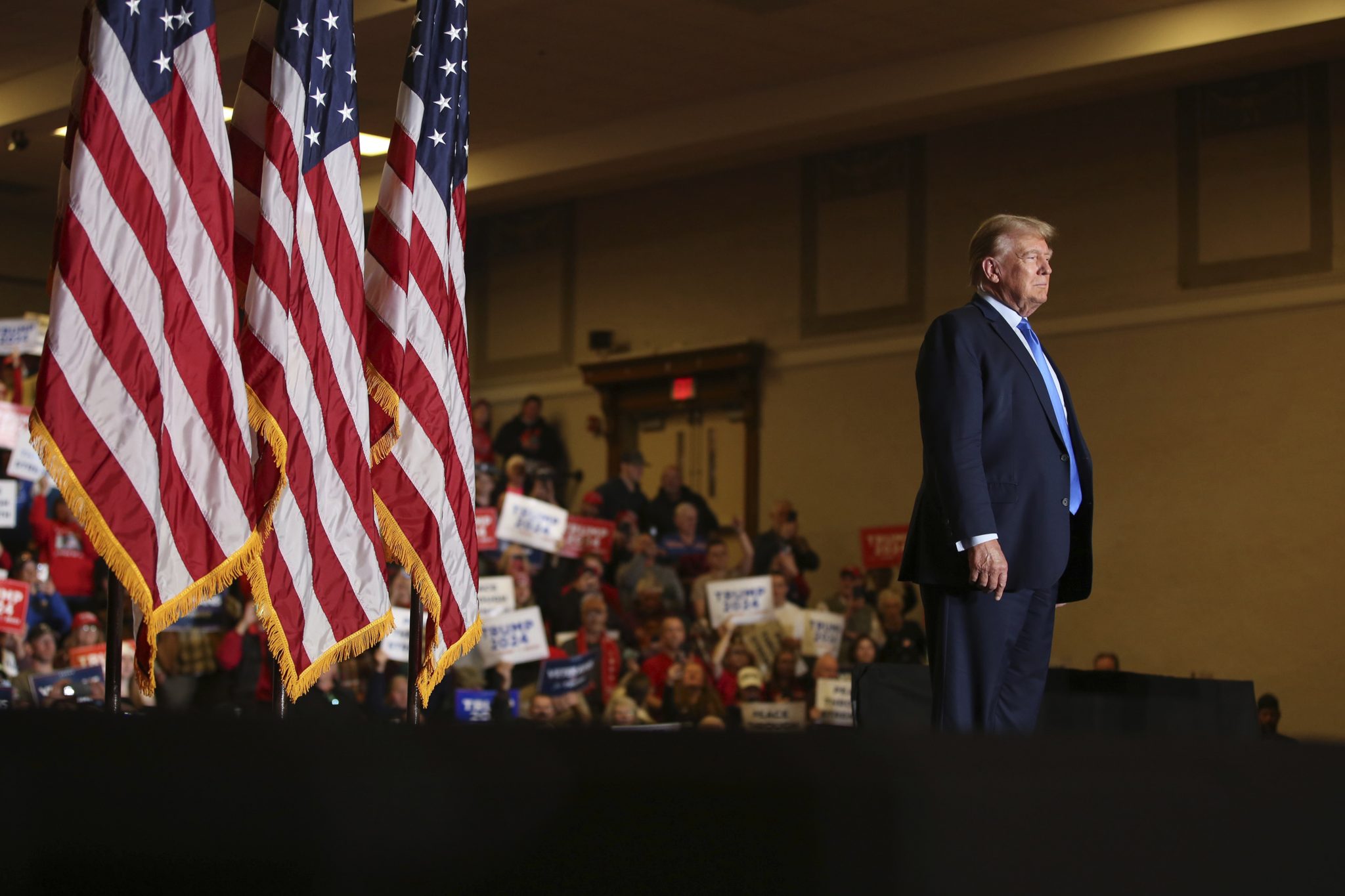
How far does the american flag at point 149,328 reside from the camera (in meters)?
3.45

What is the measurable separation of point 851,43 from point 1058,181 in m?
2.07

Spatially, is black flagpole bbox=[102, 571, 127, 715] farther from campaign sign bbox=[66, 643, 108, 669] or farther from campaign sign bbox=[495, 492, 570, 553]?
campaign sign bbox=[495, 492, 570, 553]

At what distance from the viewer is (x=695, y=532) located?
37.6 ft

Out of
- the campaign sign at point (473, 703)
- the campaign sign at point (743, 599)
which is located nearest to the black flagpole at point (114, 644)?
the campaign sign at point (473, 703)

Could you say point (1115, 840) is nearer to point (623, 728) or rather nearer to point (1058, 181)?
point (623, 728)

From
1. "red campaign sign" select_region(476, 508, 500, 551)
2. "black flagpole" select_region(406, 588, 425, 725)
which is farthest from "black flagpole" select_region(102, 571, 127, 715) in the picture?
"red campaign sign" select_region(476, 508, 500, 551)

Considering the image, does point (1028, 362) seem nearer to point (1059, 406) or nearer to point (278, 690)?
point (1059, 406)

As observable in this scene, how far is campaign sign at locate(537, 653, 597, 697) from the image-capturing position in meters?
8.11

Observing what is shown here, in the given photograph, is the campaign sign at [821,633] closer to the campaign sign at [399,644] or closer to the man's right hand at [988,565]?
the campaign sign at [399,644]

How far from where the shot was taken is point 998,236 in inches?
135

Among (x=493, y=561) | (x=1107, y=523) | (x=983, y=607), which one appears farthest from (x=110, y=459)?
(x=1107, y=523)

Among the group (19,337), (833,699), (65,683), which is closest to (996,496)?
(65,683)

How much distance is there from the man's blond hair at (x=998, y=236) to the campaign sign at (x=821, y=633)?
6383 mm

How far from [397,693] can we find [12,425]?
2.65m
